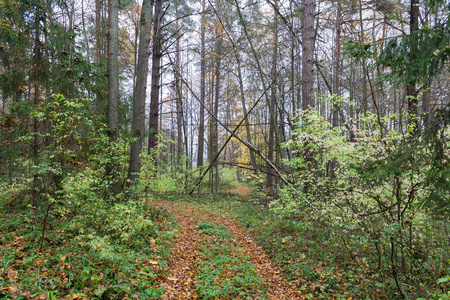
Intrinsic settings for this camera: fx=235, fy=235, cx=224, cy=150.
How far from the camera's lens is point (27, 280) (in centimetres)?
326

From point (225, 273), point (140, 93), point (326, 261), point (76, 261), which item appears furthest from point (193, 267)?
point (140, 93)

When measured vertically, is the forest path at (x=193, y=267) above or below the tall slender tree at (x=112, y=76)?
below

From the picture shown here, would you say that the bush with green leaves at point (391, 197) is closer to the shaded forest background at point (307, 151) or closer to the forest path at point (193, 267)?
the shaded forest background at point (307, 151)

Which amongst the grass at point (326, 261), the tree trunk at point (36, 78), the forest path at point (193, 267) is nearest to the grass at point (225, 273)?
the forest path at point (193, 267)

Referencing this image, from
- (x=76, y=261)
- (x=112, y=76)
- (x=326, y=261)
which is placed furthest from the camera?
(x=112, y=76)

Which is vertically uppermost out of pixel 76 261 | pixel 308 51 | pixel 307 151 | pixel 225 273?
pixel 308 51

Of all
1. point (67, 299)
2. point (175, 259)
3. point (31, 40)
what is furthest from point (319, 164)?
point (31, 40)

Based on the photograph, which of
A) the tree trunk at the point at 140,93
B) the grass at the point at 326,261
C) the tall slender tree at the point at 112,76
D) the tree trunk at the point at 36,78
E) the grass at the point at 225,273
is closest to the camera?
the grass at the point at 326,261

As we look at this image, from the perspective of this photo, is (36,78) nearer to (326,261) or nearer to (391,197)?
(326,261)

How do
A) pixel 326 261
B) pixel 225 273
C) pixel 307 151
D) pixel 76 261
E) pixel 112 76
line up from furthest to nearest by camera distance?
pixel 112 76, pixel 307 151, pixel 326 261, pixel 225 273, pixel 76 261

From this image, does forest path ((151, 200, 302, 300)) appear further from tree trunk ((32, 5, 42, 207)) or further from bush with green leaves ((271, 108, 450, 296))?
tree trunk ((32, 5, 42, 207))

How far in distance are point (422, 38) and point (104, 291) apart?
19.0 ft

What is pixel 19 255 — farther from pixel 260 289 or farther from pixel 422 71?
pixel 422 71

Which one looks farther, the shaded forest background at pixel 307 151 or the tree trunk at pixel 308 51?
the tree trunk at pixel 308 51
